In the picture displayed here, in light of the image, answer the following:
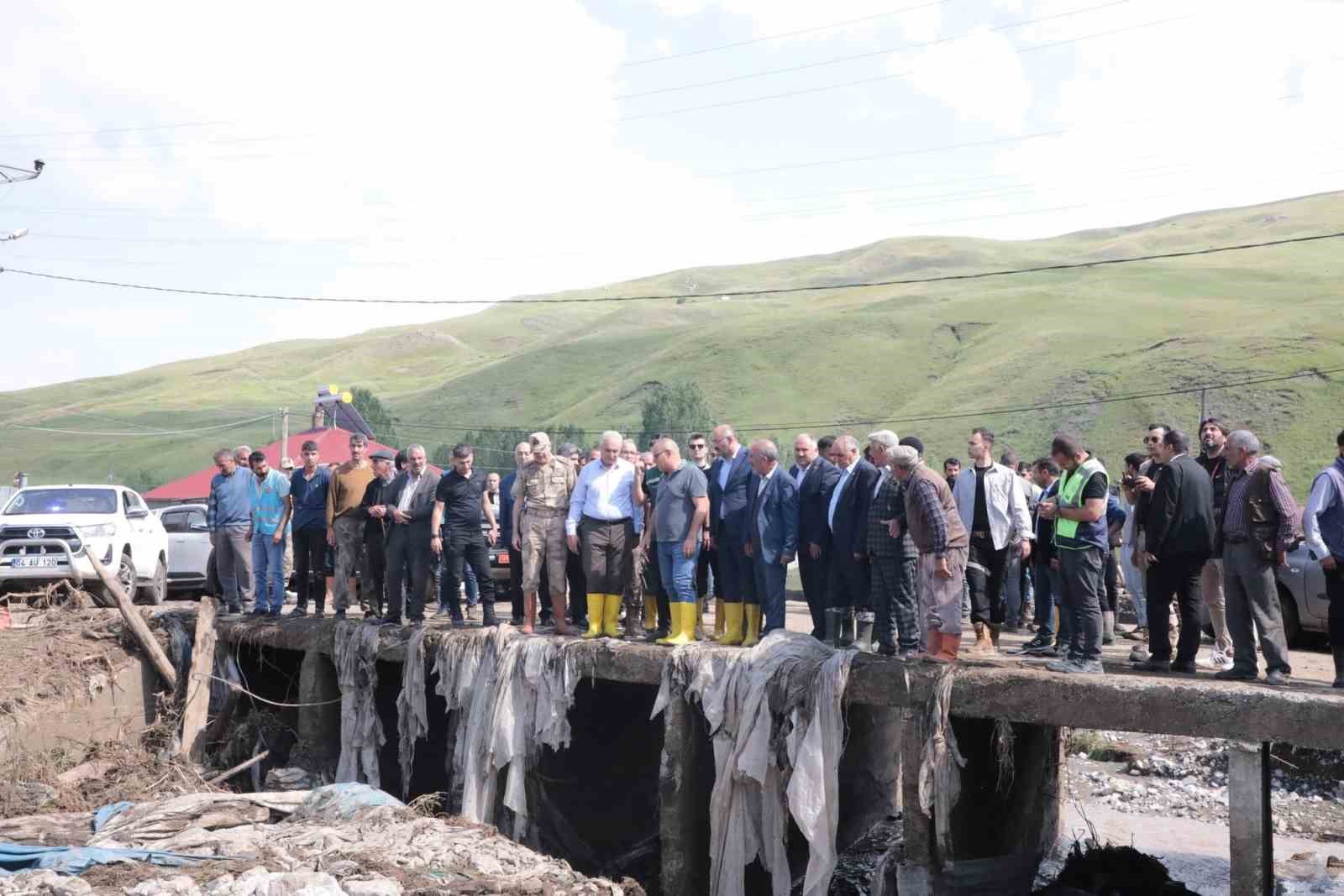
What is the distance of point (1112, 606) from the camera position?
1057cm

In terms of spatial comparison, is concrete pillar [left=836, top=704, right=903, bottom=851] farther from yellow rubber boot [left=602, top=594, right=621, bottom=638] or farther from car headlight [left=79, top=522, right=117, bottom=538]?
car headlight [left=79, top=522, right=117, bottom=538]

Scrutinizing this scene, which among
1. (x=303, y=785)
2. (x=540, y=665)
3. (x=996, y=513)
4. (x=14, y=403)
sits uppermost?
(x=14, y=403)

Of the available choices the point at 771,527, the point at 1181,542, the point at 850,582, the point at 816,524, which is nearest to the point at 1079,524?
the point at 1181,542

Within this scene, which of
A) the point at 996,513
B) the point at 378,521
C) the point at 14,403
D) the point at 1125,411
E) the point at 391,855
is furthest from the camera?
the point at 14,403

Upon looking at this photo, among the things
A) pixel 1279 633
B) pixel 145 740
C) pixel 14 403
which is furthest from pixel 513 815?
pixel 14 403

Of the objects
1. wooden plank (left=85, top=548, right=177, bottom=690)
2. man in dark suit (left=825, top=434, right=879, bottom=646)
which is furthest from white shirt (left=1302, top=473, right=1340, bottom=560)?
wooden plank (left=85, top=548, right=177, bottom=690)

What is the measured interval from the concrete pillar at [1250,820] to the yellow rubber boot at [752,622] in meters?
3.64

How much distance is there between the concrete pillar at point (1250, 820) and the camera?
23.8 feet

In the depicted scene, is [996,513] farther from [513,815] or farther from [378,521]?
[378,521]

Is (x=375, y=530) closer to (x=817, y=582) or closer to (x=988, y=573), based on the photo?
(x=817, y=582)

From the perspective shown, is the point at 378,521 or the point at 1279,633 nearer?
the point at 1279,633

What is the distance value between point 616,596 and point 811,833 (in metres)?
2.98

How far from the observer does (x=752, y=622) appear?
32.1 ft

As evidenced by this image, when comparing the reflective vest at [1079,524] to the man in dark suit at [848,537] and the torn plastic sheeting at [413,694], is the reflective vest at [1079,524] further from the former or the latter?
the torn plastic sheeting at [413,694]
